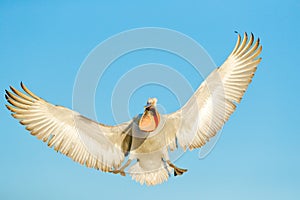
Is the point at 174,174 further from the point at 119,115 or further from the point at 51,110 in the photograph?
the point at 51,110

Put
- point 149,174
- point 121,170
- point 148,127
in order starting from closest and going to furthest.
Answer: point 148,127 < point 121,170 < point 149,174

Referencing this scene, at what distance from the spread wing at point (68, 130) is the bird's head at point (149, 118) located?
0.45m

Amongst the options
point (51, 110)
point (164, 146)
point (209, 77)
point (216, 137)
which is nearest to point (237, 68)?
point (209, 77)

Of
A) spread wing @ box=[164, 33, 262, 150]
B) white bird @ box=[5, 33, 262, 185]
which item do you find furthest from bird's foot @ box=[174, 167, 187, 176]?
spread wing @ box=[164, 33, 262, 150]

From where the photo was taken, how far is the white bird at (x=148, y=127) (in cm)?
975

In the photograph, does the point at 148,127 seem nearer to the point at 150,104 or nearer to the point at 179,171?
the point at 150,104

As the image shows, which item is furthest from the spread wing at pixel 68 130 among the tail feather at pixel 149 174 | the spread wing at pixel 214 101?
the spread wing at pixel 214 101

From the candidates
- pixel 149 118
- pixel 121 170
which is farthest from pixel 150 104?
pixel 121 170

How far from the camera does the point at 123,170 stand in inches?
388

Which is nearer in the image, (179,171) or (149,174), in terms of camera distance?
(179,171)

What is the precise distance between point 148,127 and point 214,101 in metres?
1.58

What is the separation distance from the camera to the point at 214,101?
403 inches

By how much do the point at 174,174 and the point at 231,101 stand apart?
71.3 inches

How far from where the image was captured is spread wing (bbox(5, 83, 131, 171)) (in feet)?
31.9
